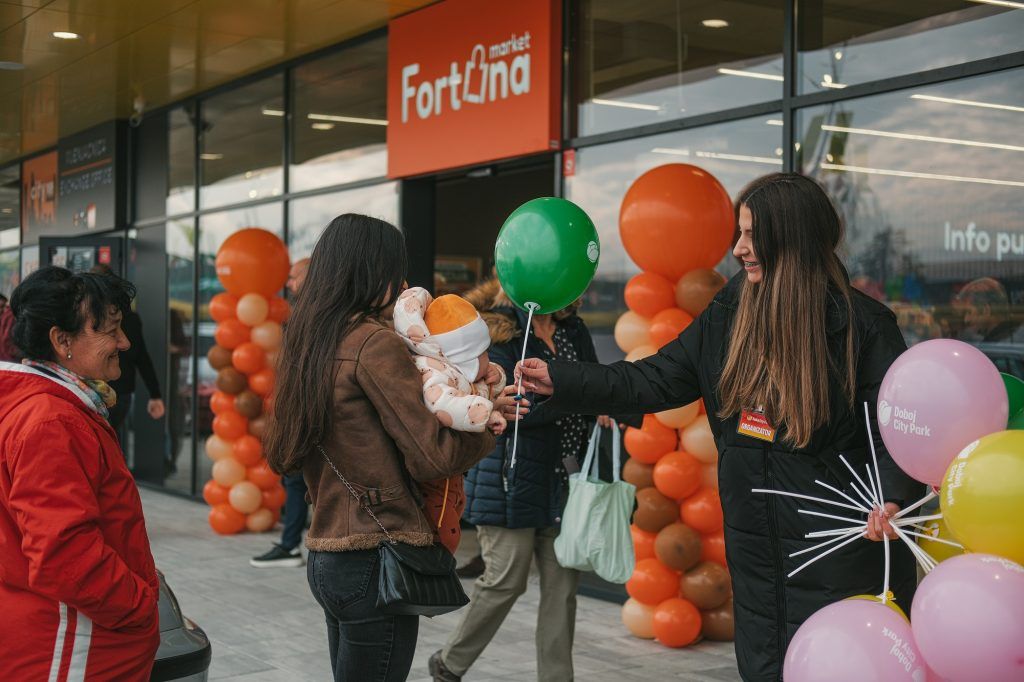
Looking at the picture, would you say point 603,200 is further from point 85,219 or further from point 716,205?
point 85,219

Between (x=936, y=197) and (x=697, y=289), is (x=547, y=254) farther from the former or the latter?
(x=936, y=197)

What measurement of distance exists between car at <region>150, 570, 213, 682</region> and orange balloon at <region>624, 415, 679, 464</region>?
2564mm

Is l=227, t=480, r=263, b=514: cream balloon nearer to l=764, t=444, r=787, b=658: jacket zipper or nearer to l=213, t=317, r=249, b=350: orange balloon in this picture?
l=213, t=317, r=249, b=350: orange balloon

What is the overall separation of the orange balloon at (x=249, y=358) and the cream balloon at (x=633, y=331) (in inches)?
133

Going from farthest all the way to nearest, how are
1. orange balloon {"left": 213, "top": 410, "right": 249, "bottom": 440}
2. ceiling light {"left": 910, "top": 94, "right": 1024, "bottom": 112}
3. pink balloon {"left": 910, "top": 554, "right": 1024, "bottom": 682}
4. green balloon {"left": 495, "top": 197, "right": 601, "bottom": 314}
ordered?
1. orange balloon {"left": 213, "top": 410, "right": 249, "bottom": 440}
2. ceiling light {"left": 910, "top": 94, "right": 1024, "bottom": 112}
3. green balloon {"left": 495, "top": 197, "right": 601, "bottom": 314}
4. pink balloon {"left": 910, "top": 554, "right": 1024, "bottom": 682}

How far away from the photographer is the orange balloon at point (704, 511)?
5.20 metres

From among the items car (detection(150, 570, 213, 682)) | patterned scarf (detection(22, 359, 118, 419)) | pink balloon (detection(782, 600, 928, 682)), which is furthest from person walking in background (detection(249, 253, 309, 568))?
pink balloon (detection(782, 600, 928, 682))

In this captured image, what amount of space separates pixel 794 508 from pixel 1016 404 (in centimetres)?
59

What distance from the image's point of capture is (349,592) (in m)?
2.72

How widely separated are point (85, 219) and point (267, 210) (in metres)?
3.97

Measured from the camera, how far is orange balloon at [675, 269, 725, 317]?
5117 mm

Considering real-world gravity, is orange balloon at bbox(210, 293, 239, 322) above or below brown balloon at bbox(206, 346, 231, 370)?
above

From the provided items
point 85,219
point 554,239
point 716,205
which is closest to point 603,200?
point 716,205

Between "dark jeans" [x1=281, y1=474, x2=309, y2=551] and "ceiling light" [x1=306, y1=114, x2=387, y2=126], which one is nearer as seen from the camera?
"dark jeans" [x1=281, y1=474, x2=309, y2=551]
